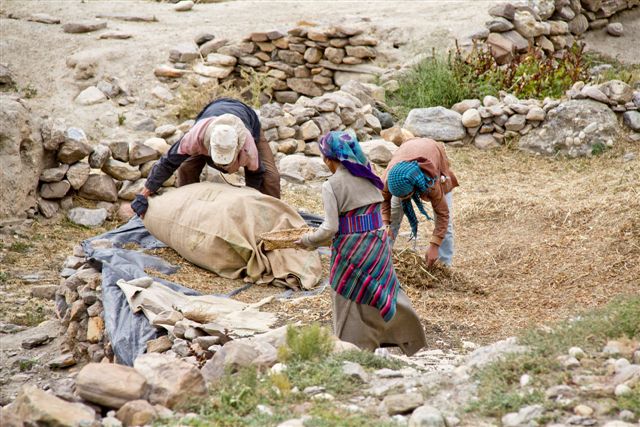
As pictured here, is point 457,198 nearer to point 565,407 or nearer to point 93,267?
point 93,267

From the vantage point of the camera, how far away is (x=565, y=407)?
3648 mm

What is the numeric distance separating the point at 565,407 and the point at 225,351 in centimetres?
156

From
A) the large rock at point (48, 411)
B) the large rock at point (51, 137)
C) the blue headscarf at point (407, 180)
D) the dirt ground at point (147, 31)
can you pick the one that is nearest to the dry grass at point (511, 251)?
the large rock at point (51, 137)

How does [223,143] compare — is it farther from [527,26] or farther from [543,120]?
[527,26]

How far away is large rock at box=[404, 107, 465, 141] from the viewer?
10484 mm

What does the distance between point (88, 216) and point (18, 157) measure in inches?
31.4

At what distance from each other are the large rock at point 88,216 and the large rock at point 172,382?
4.74 m

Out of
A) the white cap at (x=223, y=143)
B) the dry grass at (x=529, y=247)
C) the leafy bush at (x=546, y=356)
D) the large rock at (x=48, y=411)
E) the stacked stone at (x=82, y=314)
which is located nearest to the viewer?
Result: the large rock at (x=48, y=411)

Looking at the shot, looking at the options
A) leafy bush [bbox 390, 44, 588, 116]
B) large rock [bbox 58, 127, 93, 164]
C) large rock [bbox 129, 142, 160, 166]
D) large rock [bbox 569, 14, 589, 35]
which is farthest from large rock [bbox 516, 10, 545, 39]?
large rock [bbox 58, 127, 93, 164]

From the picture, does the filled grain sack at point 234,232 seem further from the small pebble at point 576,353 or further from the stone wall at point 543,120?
the stone wall at point 543,120

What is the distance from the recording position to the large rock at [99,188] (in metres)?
8.94

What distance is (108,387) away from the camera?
155 inches

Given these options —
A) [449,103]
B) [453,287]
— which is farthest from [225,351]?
[449,103]

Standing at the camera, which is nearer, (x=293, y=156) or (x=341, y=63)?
(x=293, y=156)
